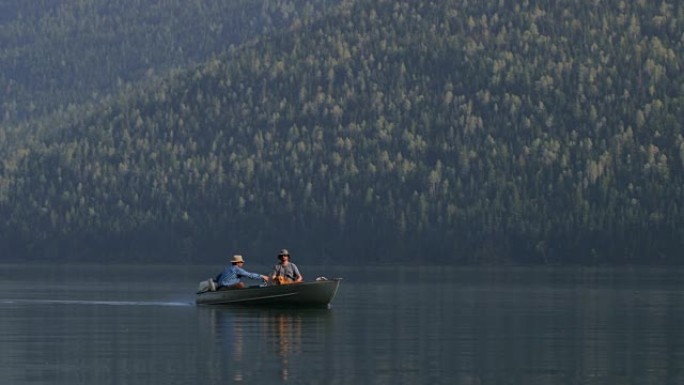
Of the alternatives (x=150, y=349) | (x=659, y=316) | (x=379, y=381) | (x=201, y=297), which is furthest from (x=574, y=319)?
(x=379, y=381)

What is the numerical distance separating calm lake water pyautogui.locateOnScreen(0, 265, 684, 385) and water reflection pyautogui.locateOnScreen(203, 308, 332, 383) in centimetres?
7

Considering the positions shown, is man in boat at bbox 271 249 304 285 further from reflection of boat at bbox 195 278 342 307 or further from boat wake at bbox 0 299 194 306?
boat wake at bbox 0 299 194 306

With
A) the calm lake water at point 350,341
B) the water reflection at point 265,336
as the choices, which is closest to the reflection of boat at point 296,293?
the water reflection at point 265,336

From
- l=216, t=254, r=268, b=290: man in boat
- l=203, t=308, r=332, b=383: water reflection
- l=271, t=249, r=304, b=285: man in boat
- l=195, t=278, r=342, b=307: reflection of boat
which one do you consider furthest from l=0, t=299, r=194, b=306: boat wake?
l=271, t=249, r=304, b=285: man in boat

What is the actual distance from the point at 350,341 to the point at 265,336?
4.25 metres

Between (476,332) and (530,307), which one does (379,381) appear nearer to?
(476,332)

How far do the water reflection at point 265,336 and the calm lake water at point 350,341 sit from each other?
0.21 ft

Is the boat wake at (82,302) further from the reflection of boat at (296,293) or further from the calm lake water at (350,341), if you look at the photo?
the reflection of boat at (296,293)

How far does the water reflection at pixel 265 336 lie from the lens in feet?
206

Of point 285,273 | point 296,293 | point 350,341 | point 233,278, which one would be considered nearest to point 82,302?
point 233,278

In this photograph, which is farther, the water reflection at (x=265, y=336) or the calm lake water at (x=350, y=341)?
the water reflection at (x=265, y=336)

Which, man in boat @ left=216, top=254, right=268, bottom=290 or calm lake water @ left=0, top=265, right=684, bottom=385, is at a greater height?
man in boat @ left=216, top=254, right=268, bottom=290

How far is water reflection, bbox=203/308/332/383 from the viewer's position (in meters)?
62.7

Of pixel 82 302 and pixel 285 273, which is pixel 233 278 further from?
pixel 82 302
